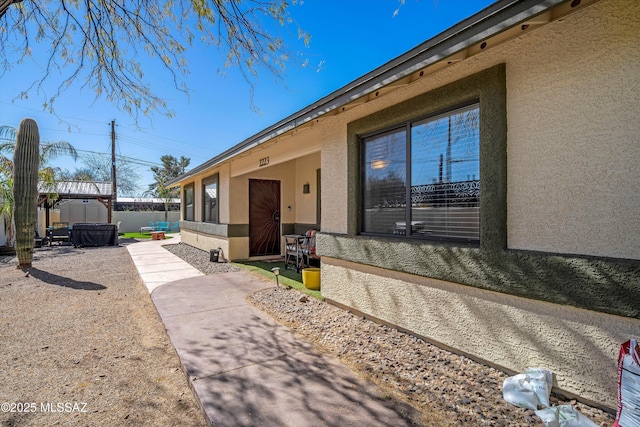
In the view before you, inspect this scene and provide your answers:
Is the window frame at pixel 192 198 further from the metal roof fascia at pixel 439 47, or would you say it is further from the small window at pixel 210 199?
the metal roof fascia at pixel 439 47

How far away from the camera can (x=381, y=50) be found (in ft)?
16.7

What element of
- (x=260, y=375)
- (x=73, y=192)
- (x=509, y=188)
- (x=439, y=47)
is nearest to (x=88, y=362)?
(x=260, y=375)

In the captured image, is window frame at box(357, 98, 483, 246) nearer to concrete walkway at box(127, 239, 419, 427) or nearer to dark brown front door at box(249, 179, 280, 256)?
concrete walkway at box(127, 239, 419, 427)

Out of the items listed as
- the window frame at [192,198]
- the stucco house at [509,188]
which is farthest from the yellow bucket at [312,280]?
the window frame at [192,198]

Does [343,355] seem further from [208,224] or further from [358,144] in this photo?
[208,224]

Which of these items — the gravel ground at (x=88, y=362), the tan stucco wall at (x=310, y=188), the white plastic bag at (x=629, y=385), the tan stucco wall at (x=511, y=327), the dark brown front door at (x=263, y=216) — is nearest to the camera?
the white plastic bag at (x=629, y=385)

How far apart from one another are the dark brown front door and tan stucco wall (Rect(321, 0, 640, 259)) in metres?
8.12

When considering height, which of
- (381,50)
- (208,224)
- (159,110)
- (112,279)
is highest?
(381,50)

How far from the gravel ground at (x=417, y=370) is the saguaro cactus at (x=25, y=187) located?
8502 millimetres

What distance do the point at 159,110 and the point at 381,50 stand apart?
3827 mm

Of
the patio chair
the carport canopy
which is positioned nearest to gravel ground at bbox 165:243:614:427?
the patio chair

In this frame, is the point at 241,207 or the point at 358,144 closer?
the point at 358,144

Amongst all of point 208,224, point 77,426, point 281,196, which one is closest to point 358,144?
point 77,426

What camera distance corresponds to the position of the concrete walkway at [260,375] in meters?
2.50
